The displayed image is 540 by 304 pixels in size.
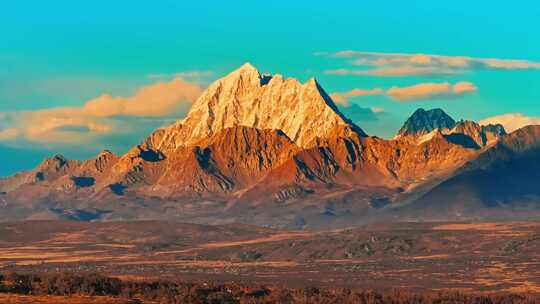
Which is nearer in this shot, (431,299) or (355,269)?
(431,299)

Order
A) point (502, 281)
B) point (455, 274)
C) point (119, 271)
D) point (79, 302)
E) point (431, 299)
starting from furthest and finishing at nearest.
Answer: point (119, 271), point (455, 274), point (502, 281), point (431, 299), point (79, 302)

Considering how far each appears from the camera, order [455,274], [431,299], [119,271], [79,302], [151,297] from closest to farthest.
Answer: [79,302] < [151,297] < [431,299] < [455,274] < [119,271]

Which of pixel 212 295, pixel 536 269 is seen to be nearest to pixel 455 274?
pixel 536 269

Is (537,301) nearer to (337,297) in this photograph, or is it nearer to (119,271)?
(337,297)

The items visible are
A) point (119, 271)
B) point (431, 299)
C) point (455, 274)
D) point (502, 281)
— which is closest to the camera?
point (431, 299)

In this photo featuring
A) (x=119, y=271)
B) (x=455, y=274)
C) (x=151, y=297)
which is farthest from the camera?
(x=119, y=271)

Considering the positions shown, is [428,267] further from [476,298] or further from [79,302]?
[79,302]

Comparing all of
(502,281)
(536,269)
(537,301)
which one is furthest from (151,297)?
(536,269)

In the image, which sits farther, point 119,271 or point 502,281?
point 119,271

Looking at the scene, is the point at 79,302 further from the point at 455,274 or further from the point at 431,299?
the point at 455,274
